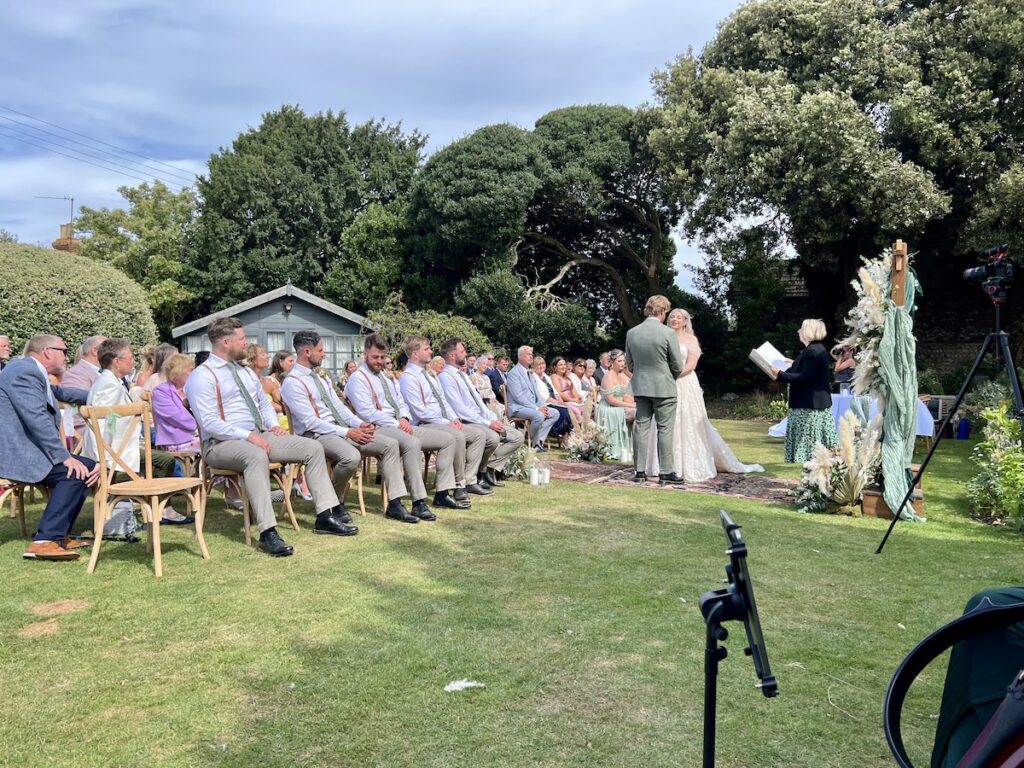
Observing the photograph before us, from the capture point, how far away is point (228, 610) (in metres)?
4.37

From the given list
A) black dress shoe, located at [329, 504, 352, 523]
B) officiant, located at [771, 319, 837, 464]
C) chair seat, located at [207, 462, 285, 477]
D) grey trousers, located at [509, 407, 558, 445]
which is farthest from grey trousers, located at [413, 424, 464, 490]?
officiant, located at [771, 319, 837, 464]

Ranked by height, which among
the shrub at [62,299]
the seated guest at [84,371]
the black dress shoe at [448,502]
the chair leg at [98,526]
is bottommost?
the black dress shoe at [448,502]

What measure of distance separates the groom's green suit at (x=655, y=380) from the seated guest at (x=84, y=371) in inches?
225

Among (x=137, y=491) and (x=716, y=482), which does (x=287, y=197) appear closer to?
(x=716, y=482)

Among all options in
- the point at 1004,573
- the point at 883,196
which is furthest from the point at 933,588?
the point at 883,196

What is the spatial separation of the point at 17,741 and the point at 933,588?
16.2 feet

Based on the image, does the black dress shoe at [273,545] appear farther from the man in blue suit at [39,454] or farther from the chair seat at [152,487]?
the man in blue suit at [39,454]

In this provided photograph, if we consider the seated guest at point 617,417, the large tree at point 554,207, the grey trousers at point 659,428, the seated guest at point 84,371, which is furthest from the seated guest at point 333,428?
the large tree at point 554,207

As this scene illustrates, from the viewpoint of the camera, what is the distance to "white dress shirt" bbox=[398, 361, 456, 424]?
7734 mm

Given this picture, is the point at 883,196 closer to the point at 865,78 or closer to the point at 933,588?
the point at 865,78

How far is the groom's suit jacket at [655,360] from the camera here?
345 inches

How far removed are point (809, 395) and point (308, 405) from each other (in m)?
6.28

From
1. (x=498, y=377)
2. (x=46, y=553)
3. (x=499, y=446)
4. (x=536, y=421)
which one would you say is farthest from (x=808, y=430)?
(x=46, y=553)

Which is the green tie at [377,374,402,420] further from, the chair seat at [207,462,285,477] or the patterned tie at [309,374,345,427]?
the chair seat at [207,462,285,477]
